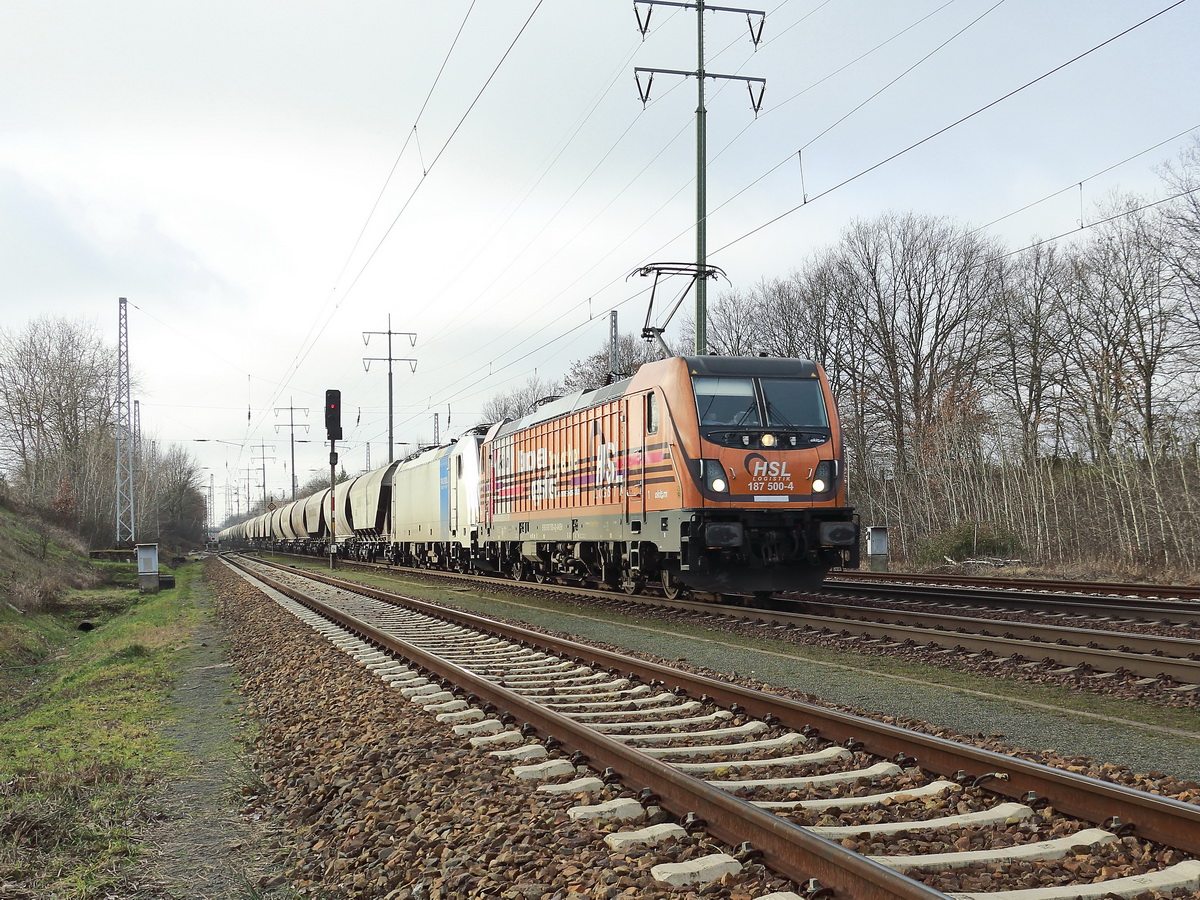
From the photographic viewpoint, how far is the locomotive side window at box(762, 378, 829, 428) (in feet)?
45.4

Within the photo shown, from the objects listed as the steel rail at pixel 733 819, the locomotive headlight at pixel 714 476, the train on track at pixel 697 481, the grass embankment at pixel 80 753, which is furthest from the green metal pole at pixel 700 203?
the steel rail at pixel 733 819

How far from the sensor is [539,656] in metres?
9.84

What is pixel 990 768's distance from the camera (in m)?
4.79

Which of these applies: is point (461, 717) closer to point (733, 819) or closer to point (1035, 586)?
point (733, 819)

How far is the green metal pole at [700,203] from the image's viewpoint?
69.5 ft

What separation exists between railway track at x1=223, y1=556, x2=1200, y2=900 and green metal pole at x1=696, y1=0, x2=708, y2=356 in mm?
13939

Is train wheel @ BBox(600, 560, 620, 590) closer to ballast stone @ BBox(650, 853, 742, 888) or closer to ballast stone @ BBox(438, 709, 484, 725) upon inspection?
ballast stone @ BBox(438, 709, 484, 725)

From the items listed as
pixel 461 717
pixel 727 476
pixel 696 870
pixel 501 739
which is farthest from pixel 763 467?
pixel 696 870

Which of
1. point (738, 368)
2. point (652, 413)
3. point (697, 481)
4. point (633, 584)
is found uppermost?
point (738, 368)

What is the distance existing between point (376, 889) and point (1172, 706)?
6150 millimetres

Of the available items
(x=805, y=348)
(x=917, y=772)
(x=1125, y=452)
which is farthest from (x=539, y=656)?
(x=805, y=348)

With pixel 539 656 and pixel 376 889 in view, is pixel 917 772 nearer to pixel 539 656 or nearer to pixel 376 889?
pixel 376 889

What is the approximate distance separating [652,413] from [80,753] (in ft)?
29.5

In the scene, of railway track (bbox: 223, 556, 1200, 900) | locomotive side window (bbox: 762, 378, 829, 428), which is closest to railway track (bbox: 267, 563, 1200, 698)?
locomotive side window (bbox: 762, 378, 829, 428)
